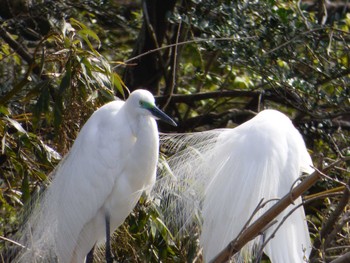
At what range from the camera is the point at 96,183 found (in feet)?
10.8

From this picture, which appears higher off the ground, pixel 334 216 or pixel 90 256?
pixel 334 216

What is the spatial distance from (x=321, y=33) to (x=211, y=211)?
1.17m

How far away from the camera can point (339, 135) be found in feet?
12.5

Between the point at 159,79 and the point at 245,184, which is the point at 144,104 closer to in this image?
the point at 245,184

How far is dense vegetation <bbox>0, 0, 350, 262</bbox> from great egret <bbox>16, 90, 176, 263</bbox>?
9 cm

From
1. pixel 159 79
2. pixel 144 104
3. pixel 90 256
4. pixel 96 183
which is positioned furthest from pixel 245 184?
pixel 159 79

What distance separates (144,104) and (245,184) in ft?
1.71

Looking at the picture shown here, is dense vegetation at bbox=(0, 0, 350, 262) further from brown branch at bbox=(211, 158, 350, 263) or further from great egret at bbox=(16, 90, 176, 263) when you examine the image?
brown branch at bbox=(211, 158, 350, 263)

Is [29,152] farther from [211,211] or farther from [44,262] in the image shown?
[211,211]

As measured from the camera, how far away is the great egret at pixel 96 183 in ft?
10.7

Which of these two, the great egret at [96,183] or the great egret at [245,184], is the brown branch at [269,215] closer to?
the great egret at [245,184]

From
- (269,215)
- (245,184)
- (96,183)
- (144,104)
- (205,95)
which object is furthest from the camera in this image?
(205,95)

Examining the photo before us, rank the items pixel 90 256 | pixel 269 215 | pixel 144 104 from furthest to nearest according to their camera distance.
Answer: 1. pixel 90 256
2. pixel 144 104
3. pixel 269 215

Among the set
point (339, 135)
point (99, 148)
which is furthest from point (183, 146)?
point (339, 135)
